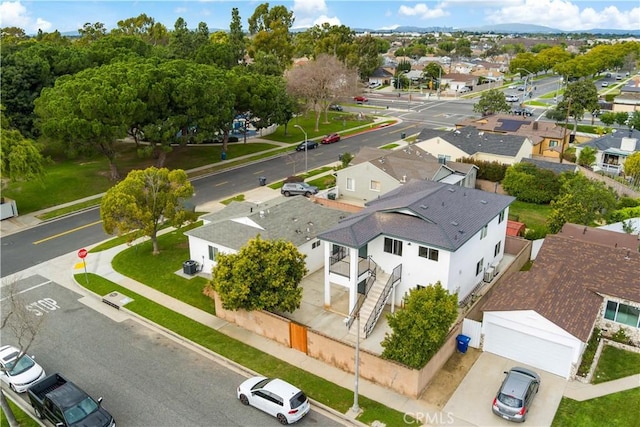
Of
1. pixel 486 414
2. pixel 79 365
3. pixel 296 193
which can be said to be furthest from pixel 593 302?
pixel 296 193

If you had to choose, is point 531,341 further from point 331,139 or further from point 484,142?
point 331,139

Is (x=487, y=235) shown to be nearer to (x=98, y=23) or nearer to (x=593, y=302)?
(x=593, y=302)

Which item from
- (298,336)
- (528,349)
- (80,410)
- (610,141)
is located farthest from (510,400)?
(610,141)

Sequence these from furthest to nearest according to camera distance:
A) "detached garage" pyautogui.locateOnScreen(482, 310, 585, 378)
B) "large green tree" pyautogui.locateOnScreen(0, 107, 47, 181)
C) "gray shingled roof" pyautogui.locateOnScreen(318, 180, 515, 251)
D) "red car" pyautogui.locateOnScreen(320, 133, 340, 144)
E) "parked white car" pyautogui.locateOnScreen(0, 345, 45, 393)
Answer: "red car" pyautogui.locateOnScreen(320, 133, 340, 144)
"large green tree" pyautogui.locateOnScreen(0, 107, 47, 181)
"gray shingled roof" pyautogui.locateOnScreen(318, 180, 515, 251)
"detached garage" pyautogui.locateOnScreen(482, 310, 585, 378)
"parked white car" pyautogui.locateOnScreen(0, 345, 45, 393)

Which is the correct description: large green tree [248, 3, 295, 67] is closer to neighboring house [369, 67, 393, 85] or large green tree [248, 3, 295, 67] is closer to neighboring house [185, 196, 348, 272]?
neighboring house [369, 67, 393, 85]

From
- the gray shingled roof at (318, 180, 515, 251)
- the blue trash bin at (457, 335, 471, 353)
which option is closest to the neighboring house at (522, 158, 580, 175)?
the gray shingled roof at (318, 180, 515, 251)

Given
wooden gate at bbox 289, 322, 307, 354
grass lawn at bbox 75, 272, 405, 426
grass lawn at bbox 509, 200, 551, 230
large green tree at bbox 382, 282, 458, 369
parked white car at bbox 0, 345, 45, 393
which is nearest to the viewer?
grass lawn at bbox 75, 272, 405, 426
